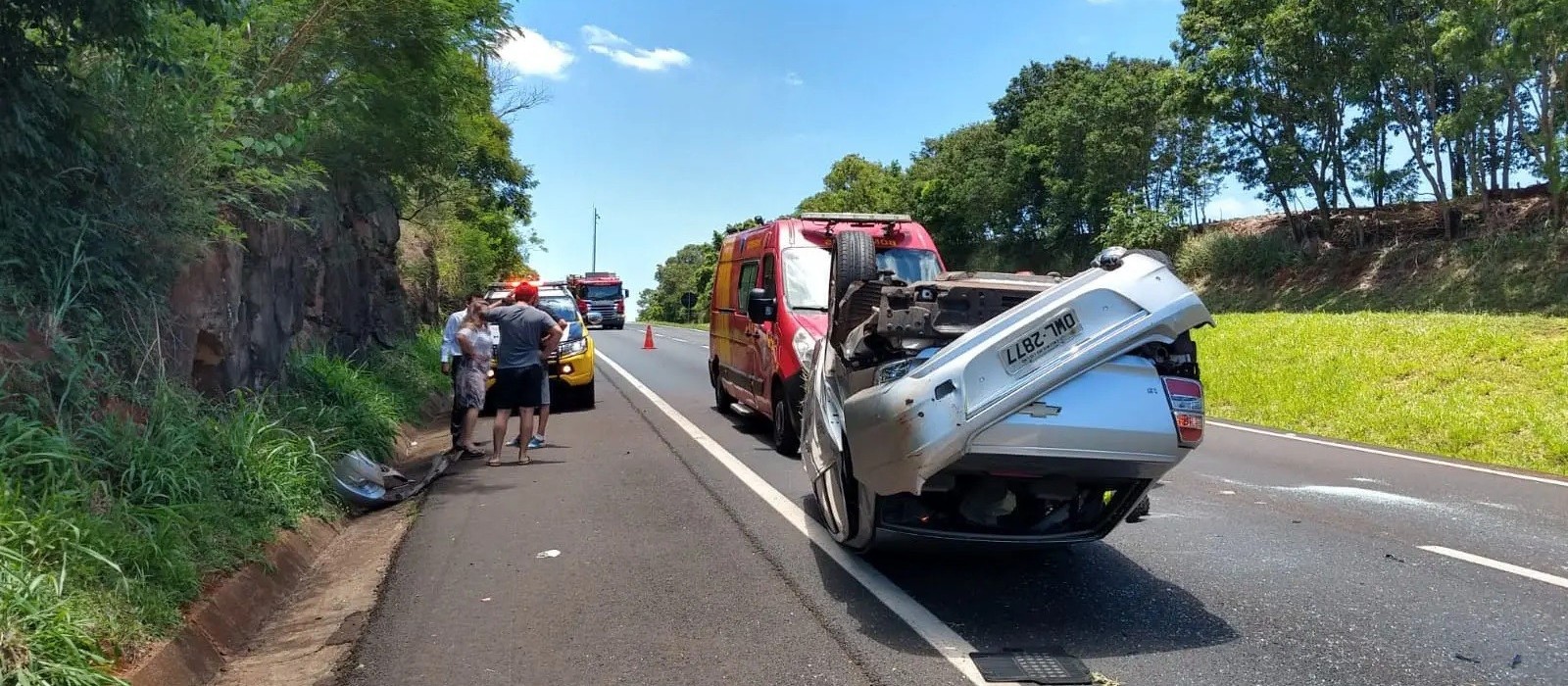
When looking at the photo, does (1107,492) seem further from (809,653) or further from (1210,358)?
(1210,358)

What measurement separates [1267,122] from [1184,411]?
1108 inches

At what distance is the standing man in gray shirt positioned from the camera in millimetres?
10164

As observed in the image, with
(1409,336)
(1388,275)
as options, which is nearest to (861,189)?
(1388,275)

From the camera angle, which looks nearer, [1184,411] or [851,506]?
[1184,411]

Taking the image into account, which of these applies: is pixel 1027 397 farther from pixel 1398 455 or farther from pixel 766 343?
pixel 1398 455

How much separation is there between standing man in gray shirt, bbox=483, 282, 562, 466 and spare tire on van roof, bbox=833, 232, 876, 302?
4.64 m

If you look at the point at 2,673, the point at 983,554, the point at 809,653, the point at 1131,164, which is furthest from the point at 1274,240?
the point at 2,673

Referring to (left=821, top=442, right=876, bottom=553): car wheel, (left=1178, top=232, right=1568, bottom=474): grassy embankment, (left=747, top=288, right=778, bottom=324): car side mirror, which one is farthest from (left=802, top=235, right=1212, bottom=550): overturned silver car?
(left=1178, top=232, right=1568, bottom=474): grassy embankment

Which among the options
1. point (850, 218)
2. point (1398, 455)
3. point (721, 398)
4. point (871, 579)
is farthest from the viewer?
point (721, 398)

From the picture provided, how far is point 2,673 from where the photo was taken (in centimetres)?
344

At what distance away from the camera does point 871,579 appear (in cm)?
578

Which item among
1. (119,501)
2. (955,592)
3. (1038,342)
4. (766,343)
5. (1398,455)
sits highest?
(1038,342)

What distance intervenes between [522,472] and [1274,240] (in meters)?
28.9

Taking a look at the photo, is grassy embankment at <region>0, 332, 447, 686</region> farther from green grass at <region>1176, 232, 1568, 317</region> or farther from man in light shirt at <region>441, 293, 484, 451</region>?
green grass at <region>1176, 232, 1568, 317</region>
